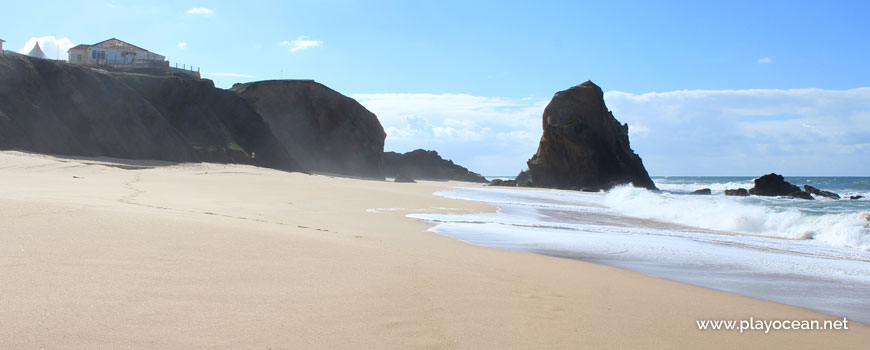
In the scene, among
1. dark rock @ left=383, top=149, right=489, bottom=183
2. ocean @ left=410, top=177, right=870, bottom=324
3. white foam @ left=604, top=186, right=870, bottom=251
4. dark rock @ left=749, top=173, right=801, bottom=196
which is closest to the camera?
ocean @ left=410, top=177, right=870, bottom=324

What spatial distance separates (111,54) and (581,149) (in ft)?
121

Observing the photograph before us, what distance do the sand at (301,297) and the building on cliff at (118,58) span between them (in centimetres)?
4146

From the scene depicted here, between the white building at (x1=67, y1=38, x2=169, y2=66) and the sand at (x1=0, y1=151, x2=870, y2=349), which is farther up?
the white building at (x1=67, y1=38, x2=169, y2=66)

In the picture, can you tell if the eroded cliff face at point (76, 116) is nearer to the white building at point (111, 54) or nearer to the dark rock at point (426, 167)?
the white building at point (111, 54)

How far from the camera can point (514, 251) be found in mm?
6652

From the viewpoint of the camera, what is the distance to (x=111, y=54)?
140 feet

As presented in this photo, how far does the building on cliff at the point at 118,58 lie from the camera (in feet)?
136

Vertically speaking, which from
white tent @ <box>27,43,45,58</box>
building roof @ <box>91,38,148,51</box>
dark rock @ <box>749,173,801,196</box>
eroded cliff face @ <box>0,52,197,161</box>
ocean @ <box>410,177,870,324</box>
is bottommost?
ocean @ <box>410,177,870,324</box>

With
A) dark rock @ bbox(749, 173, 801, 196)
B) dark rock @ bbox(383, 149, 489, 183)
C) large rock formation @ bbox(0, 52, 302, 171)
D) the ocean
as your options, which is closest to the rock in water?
dark rock @ bbox(749, 173, 801, 196)

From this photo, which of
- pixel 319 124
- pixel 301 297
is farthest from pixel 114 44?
pixel 301 297

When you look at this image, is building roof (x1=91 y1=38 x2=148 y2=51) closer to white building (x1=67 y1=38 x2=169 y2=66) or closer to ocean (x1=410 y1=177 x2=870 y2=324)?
white building (x1=67 y1=38 x2=169 y2=66)

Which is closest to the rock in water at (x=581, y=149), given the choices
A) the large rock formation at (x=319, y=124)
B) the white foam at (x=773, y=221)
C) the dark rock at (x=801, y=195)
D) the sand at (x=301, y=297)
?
the dark rock at (x=801, y=195)

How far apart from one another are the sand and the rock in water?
138 ft

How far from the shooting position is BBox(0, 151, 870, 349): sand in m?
2.44
